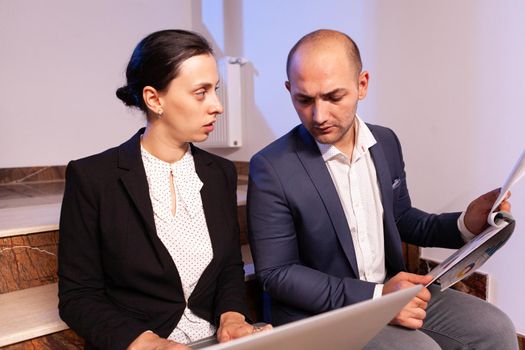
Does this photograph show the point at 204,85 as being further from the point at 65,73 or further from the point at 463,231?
the point at 65,73

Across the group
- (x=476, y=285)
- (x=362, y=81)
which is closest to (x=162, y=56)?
(x=362, y=81)

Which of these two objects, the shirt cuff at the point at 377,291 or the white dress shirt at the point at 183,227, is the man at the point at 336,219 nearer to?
the shirt cuff at the point at 377,291

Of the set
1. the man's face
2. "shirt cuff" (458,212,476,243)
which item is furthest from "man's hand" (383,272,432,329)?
the man's face

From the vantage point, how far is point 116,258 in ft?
3.20

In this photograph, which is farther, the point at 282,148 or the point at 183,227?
the point at 282,148

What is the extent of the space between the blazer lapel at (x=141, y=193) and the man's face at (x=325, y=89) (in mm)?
422

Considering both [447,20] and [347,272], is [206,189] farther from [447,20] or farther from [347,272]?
[447,20]

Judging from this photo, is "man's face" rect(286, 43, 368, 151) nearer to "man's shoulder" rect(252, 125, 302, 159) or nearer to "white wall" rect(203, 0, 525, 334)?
"man's shoulder" rect(252, 125, 302, 159)

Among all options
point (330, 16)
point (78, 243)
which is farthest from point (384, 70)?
point (78, 243)

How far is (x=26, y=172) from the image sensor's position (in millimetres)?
2568

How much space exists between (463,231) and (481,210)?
0.26ft

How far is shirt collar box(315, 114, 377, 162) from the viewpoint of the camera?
3.73ft

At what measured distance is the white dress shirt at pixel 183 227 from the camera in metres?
1.02

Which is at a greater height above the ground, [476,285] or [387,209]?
[387,209]
